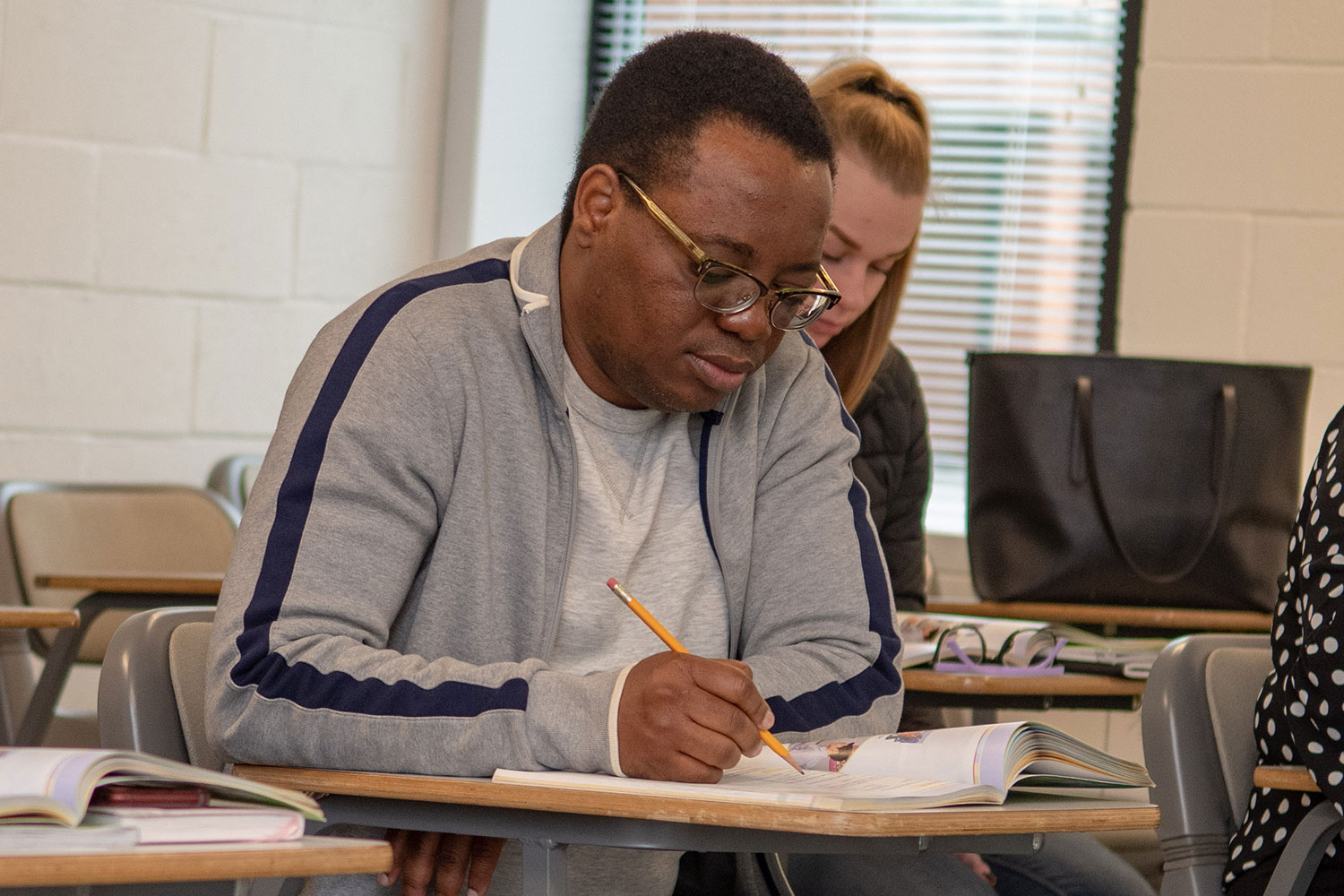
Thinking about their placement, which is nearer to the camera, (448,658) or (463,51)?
(448,658)

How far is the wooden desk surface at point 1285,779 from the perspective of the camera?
1.41m

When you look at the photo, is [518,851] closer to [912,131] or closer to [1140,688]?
[1140,688]

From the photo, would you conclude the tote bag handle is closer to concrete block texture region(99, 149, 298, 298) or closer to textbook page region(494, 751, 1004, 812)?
textbook page region(494, 751, 1004, 812)

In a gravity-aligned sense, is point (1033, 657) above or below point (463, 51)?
below

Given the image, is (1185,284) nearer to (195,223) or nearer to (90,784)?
(195,223)

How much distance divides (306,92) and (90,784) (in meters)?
2.93

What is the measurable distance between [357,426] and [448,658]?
21cm

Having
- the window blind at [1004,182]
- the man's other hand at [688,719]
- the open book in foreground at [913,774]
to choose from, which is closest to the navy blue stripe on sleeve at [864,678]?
the open book in foreground at [913,774]

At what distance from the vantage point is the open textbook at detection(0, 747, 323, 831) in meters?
0.77

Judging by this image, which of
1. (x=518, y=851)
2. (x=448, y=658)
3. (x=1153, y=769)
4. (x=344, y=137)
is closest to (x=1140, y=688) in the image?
(x=1153, y=769)

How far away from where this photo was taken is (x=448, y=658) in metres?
1.22

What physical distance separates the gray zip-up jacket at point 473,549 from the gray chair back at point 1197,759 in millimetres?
359

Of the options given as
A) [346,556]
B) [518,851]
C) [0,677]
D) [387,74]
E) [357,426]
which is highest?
[387,74]

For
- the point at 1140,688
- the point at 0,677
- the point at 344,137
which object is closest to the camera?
the point at 1140,688
